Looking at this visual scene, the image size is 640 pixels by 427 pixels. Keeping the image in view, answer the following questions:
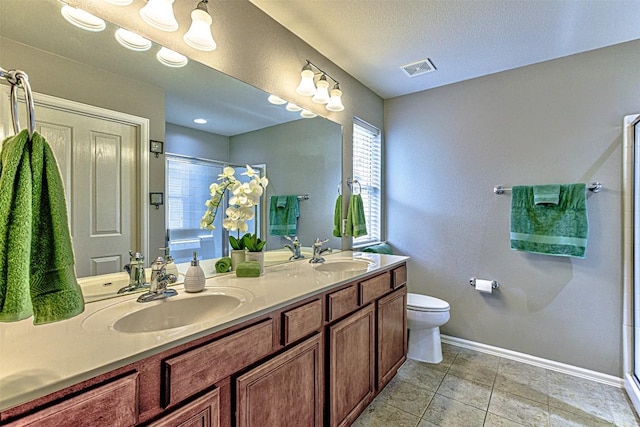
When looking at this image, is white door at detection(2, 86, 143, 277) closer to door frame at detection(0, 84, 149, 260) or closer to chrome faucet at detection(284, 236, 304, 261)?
A: door frame at detection(0, 84, 149, 260)

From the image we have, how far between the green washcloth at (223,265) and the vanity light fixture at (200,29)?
1.02 m

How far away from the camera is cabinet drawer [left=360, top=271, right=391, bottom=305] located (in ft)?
5.43

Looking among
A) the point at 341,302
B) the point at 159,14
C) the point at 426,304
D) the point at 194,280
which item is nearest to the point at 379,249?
the point at 426,304

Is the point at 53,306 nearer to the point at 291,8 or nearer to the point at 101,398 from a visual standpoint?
the point at 101,398

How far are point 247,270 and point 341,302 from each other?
19.5 inches

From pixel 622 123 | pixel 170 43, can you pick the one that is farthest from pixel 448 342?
pixel 170 43

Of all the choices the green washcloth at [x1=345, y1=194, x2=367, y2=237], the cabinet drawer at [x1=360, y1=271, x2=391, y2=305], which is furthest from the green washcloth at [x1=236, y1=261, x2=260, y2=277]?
the green washcloth at [x1=345, y1=194, x2=367, y2=237]

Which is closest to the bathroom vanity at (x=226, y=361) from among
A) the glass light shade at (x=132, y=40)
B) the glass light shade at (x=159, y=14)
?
the glass light shade at (x=132, y=40)

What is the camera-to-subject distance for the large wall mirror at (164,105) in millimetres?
1009

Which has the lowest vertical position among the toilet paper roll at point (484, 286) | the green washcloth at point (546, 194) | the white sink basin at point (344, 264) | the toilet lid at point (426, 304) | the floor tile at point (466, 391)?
the floor tile at point (466, 391)

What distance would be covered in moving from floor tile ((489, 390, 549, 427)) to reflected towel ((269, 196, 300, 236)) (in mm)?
1641

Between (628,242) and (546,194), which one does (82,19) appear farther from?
(628,242)

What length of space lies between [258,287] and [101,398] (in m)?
0.69

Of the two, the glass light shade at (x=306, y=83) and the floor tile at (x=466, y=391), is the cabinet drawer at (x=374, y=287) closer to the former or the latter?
the floor tile at (x=466, y=391)
